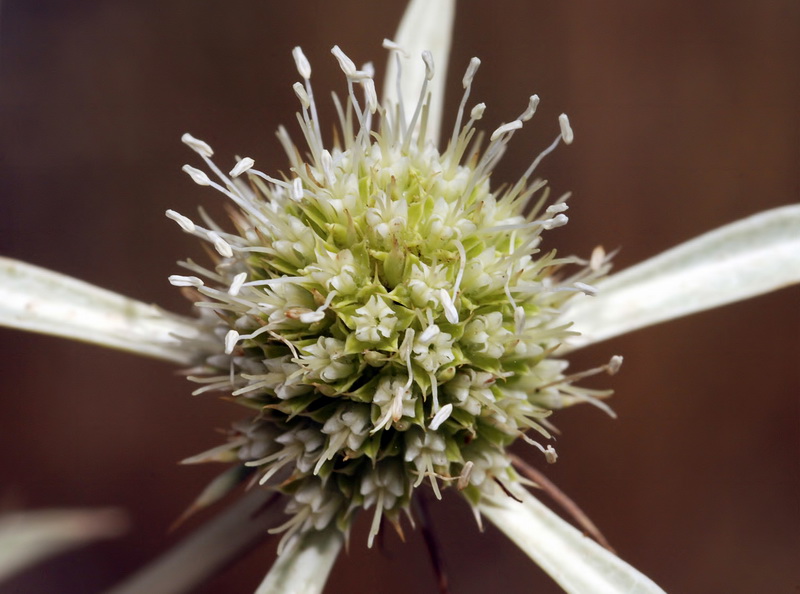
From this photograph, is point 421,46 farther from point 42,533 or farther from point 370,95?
point 42,533

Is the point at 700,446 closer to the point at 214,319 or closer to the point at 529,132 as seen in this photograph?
the point at 529,132

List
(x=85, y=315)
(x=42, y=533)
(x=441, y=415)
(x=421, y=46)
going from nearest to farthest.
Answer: (x=441, y=415), (x=85, y=315), (x=421, y=46), (x=42, y=533)

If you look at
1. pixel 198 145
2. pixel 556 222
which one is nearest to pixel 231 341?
pixel 198 145

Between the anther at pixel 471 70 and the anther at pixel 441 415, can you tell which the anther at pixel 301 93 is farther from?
the anther at pixel 441 415

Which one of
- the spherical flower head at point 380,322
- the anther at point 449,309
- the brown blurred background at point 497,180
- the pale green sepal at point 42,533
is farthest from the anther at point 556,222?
the brown blurred background at point 497,180

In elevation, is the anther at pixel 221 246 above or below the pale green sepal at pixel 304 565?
above

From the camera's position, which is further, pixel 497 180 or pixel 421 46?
pixel 497 180

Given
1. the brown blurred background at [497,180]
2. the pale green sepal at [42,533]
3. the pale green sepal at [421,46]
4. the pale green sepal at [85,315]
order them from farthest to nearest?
the brown blurred background at [497,180] → the pale green sepal at [42,533] → the pale green sepal at [421,46] → the pale green sepal at [85,315]
